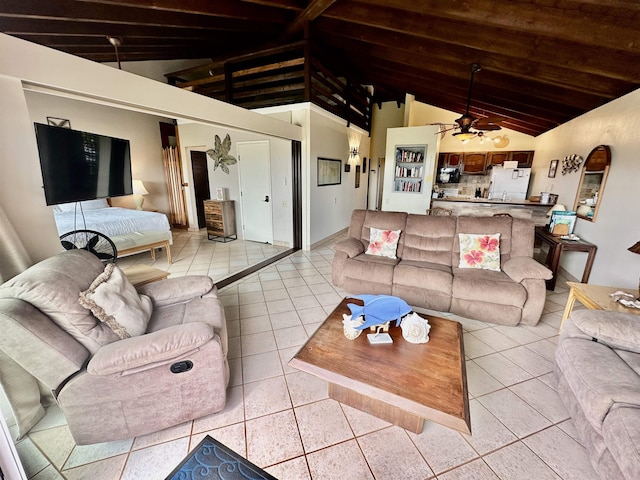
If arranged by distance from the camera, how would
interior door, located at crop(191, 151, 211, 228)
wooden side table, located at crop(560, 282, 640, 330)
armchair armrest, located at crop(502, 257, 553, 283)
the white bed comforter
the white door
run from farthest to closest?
interior door, located at crop(191, 151, 211, 228), the white door, the white bed comforter, armchair armrest, located at crop(502, 257, 553, 283), wooden side table, located at crop(560, 282, 640, 330)

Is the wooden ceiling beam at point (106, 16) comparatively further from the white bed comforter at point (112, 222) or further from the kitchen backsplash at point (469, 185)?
the kitchen backsplash at point (469, 185)

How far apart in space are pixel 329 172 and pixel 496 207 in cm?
330

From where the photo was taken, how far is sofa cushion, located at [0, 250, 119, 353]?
50.6 inches

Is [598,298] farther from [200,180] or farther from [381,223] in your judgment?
[200,180]

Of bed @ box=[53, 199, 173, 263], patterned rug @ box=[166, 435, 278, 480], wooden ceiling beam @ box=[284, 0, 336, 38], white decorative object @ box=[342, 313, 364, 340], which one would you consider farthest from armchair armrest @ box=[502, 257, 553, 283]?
bed @ box=[53, 199, 173, 263]

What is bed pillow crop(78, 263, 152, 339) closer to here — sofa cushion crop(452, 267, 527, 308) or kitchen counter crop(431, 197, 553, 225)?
sofa cushion crop(452, 267, 527, 308)

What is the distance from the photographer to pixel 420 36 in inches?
124

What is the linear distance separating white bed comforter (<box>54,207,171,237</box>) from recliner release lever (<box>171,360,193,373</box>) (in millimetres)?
3215

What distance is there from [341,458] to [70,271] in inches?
72.4

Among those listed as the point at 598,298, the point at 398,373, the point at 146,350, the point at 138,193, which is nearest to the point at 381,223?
the point at 598,298

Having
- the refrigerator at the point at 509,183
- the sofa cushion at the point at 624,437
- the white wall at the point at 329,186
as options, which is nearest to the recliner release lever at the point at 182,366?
the sofa cushion at the point at 624,437

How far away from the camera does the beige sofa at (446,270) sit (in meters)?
2.54

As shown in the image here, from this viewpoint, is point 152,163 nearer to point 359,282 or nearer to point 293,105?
point 293,105

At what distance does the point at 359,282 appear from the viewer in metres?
3.11
